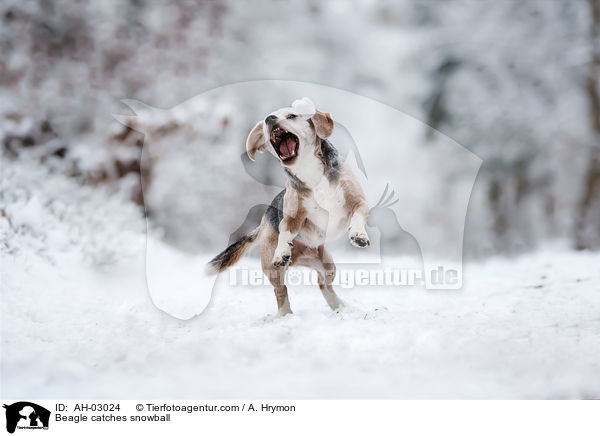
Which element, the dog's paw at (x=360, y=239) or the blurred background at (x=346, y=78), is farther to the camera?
the blurred background at (x=346, y=78)

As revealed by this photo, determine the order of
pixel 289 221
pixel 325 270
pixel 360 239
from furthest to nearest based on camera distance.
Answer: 1. pixel 325 270
2. pixel 289 221
3. pixel 360 239

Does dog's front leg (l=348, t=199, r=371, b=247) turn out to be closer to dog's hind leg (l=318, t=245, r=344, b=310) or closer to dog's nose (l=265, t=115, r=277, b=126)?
dog's hind leg (l=318, t=245, r=344, b=310)

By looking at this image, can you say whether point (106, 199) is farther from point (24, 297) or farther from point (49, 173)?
point (24, 297)

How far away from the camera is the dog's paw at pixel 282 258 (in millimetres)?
1190

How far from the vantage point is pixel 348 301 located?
4.89 feet

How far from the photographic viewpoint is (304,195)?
1.25 m
